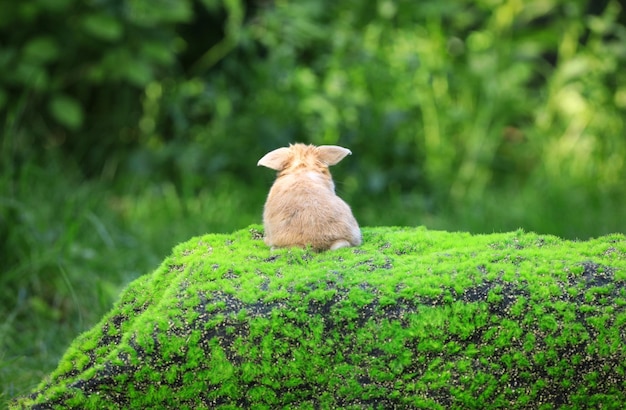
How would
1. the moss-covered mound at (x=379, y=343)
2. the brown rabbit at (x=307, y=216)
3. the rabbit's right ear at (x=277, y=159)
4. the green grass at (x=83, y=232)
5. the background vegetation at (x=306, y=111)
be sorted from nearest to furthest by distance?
the moss-covered mound at (x=379, y=343) < the brown rabbit at (x=307, y=216) < the rabbit's right ear at (x=277, y=159) < the green grass at (x=83, y=232) < the background vegetation at (x=306, y=111)

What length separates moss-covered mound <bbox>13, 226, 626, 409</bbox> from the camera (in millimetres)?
2547

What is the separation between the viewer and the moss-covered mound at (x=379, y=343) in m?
2.55

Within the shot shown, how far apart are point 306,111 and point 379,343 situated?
161 inches

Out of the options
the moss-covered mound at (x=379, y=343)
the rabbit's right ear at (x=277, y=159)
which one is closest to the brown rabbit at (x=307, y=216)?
the rabbit's right ear at (x=277, y=159)

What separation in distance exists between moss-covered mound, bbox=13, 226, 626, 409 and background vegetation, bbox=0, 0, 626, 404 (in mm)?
2653

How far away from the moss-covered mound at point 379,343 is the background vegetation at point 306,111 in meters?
2.65

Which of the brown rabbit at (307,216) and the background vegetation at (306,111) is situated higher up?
the background vegetation at (306,111)

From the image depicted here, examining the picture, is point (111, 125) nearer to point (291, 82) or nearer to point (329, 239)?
point (291, 82)

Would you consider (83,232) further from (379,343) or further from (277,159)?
(379,343)

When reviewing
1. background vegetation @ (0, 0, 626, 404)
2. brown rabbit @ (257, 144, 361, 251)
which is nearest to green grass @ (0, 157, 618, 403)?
background vegetation @ (0, 0, 626, 404)

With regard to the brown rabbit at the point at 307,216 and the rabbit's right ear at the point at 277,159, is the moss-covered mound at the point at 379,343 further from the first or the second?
the rabbit's right ear at the point at 277,159

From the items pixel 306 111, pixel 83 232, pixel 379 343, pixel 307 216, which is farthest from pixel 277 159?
pixel 306 111

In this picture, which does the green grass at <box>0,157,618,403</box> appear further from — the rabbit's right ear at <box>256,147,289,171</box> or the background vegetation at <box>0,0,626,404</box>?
the rabbit's right ear at <box>256,147,289,171</box>

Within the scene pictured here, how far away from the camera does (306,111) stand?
254 inches
